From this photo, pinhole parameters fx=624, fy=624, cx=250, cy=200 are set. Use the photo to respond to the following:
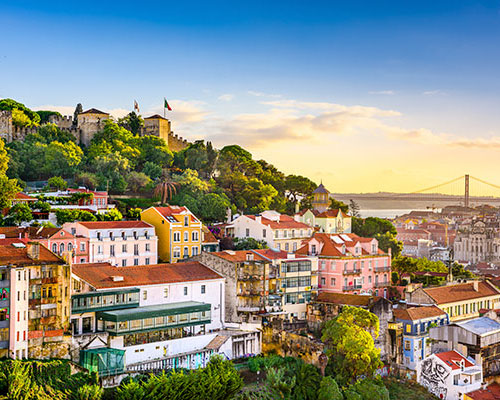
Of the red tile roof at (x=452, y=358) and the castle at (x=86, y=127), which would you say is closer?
the red tile roof at (x=452, y=358)

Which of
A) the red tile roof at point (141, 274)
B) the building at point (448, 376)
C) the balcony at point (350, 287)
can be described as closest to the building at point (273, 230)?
the balcony at point (350, 287)

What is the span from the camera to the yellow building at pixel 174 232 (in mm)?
45500

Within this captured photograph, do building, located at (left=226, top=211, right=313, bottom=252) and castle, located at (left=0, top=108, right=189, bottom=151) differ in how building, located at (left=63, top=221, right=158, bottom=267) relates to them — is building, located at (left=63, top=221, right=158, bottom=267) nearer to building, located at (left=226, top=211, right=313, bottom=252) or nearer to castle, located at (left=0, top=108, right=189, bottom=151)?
building, located at (left=226, top=211, right=313, bottom=252)

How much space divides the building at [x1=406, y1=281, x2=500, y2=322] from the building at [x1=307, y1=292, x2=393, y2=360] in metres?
4.33

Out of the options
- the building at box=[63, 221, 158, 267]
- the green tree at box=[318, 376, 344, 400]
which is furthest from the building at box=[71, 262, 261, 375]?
the green tree at box=[318, 376, 344, 400]

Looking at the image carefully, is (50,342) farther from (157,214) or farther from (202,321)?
(157,214)

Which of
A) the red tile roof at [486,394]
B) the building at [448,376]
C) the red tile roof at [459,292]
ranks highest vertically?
the red tile roof at [459,292]

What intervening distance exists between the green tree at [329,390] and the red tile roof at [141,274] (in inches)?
391

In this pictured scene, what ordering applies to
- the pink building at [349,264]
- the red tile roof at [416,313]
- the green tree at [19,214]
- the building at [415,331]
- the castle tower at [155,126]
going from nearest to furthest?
1. the building at [415,331]
2. the red tile roof at [416,313]
3. the pink building at [349,264]
4. the green tree at [19,214]
5. the castle tower at [155,126]

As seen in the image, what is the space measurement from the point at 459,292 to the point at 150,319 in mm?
23861

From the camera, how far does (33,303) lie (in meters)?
29.9

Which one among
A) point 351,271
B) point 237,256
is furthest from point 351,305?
point 237,256

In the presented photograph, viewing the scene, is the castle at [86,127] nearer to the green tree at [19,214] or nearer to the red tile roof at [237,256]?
the green tree at [19,214]

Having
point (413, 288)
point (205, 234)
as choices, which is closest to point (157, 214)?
point (205, 234)
